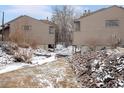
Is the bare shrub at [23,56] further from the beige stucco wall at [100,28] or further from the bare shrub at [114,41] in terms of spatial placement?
the beige stucco wall at [100,28]

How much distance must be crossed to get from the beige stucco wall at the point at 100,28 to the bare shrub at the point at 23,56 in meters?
3.92

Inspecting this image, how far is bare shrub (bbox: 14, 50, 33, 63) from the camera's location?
7305 millimetres

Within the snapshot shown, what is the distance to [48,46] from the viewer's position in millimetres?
11797

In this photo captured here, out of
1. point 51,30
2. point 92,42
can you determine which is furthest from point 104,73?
point 51,30

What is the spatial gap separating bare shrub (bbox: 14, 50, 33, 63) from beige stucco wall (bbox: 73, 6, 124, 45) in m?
3.92

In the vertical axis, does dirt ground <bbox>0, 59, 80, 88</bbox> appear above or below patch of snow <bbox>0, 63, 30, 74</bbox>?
below

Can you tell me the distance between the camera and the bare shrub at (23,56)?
288 inches

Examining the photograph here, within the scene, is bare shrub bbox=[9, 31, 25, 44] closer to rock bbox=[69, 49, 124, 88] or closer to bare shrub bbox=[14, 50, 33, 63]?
bare shrub bbox=[14, 50, 33, 63]

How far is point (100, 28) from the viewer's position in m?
11.2

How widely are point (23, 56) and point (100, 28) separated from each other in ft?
15.2

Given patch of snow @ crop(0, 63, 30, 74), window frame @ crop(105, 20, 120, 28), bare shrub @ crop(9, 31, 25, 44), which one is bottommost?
patch of snow @ crop(0, 63, 30, 74)

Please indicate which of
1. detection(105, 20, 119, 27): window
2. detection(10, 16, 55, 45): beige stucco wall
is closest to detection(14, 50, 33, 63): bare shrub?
detection(10, 16, 55, 45): beige stucco wall

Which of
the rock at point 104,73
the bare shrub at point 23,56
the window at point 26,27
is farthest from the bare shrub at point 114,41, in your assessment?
the rock at point 104,73

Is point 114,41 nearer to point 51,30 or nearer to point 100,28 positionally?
point 100,28
